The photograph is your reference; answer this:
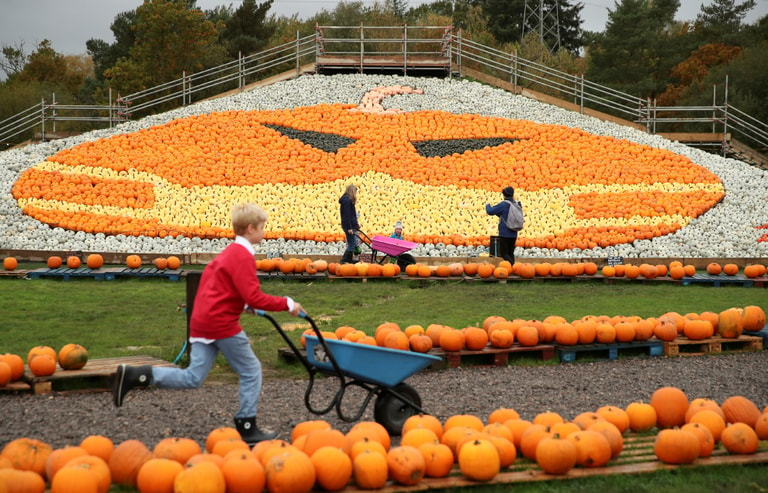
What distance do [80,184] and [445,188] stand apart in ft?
28.7

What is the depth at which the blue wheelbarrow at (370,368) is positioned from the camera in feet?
17.3

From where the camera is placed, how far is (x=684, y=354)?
8.34 m

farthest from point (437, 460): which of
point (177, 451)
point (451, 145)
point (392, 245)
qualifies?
point (451, 145)

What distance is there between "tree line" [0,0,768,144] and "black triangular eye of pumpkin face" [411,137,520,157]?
21.4 metres

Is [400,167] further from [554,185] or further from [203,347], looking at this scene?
[203,347]

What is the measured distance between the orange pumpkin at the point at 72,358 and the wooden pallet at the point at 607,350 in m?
4.38

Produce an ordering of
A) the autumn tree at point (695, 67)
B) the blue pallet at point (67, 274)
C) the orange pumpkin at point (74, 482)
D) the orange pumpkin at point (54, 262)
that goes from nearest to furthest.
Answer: the orange pumpkin at point (74, 482)
the blue pallet at point (67, 274)
the orange pumpkin at point (54, 262)
the autumn tree at point (695, 67)

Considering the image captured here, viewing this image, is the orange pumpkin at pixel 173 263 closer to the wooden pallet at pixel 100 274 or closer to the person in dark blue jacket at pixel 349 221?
the wooden pallet at pixel 100 274

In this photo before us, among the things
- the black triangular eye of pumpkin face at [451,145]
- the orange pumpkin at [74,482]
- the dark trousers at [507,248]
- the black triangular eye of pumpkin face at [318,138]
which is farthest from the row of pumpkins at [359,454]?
the black triangular eye of pumpkin face at [318,138]

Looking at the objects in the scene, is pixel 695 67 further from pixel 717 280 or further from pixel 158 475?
pixel 158 475

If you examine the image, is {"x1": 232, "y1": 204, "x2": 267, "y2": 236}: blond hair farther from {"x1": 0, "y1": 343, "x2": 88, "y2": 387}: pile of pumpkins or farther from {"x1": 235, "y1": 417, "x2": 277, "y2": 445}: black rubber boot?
{"x1": 0, "y1": 343, "x2": 88, "y2": 387}: pile of pumpkins

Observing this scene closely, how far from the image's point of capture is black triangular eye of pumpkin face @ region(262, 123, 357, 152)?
2312 cm

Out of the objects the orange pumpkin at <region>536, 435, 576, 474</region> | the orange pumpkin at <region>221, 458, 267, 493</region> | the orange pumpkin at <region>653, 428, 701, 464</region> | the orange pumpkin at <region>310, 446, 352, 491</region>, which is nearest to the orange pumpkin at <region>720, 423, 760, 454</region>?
the orange pumpkin at <region>653, 428, 701, 464</region>


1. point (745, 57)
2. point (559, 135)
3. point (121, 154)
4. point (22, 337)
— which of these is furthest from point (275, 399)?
point (745, 57)
